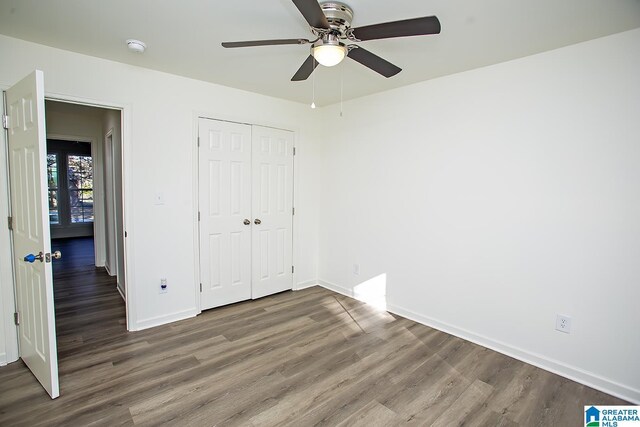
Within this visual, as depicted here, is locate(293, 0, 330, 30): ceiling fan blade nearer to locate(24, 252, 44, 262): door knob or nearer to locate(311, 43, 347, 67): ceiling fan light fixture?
locate(311, 43, 347, 67): ceiling fan light fixture

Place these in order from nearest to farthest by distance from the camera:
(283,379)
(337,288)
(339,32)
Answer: (339,32)
(283,379)
(337,288)

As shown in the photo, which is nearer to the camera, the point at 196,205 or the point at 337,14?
the point at 337,14

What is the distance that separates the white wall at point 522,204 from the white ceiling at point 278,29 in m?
0.31

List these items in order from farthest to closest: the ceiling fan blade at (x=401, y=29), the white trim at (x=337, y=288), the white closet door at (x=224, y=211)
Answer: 1. the white trim at (x=337, y=288)
2. the white closet door at (x=224, y=211)
3. the ceiling fan blade at (x=401, y=29)

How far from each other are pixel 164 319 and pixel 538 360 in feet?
11.1

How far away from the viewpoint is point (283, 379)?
2.42m

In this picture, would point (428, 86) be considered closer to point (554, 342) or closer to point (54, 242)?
point (554, 342)

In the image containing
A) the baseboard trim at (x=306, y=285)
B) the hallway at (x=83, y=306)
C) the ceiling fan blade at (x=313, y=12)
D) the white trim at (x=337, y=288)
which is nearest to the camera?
the ceiling fan blade at (x=313, y=12)

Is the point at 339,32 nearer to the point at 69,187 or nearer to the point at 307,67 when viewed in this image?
the point at 307,67

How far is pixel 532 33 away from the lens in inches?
87.0

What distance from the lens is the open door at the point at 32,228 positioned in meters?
2.02

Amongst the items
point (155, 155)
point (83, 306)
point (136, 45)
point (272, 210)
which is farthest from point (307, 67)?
point (83, 306)

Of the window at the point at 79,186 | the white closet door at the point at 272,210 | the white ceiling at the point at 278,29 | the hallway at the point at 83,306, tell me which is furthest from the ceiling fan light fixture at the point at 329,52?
the window at the point at 79,186

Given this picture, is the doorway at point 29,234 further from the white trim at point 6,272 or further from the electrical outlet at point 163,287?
the electrical outlet at point 163,287
